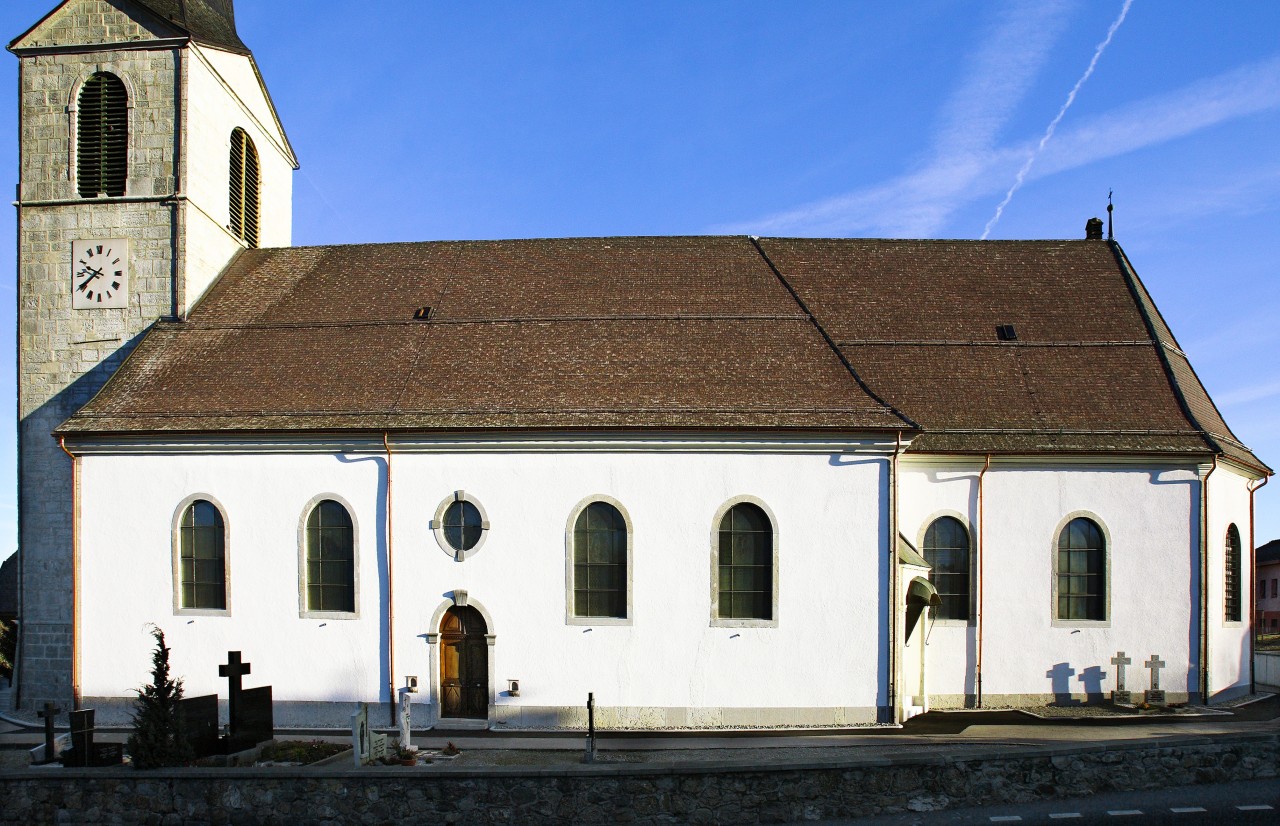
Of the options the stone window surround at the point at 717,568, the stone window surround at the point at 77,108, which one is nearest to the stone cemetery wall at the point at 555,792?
the stone window surround at the point at 717,568

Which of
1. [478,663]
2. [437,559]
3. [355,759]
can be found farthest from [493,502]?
→ [355,759]

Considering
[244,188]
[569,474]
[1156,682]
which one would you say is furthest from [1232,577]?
[244,188]

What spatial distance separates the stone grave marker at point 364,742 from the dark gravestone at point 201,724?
2.38m

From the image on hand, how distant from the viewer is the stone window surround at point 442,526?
18547 millimetres

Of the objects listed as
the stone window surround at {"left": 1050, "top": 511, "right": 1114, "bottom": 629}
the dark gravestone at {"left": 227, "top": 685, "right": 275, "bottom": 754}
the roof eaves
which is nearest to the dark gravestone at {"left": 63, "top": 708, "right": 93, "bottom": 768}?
the dark gravestone at {"left": 227, "top": 685, "right": 275, "bottom": 754}

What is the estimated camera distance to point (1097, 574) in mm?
19891

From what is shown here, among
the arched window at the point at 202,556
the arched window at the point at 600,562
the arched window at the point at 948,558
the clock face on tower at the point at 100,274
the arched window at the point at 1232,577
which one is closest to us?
the arched window at the point at 600,562

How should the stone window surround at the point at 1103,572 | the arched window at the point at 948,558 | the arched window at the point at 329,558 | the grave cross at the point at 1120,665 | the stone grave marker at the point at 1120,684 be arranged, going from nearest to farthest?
the arched window at the point at 329,558 → the stone grave marker at the point at 1120,684 → the grave cross at the point at 1120,665 → the stone window surround at the point at 1103,572 → the arched window at the point at 948,558

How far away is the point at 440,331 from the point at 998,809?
14.3m

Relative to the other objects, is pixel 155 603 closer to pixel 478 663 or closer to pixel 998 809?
pixel 478 663

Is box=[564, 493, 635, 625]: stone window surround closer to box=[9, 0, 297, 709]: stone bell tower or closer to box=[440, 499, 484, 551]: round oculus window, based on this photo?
box=[440, 499, 484, 551]: round oculus window

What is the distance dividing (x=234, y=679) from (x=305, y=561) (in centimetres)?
335

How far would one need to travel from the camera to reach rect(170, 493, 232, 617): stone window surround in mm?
18969

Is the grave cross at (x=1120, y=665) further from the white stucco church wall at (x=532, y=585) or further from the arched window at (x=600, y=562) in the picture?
the arched window at (x=600, y=562)
